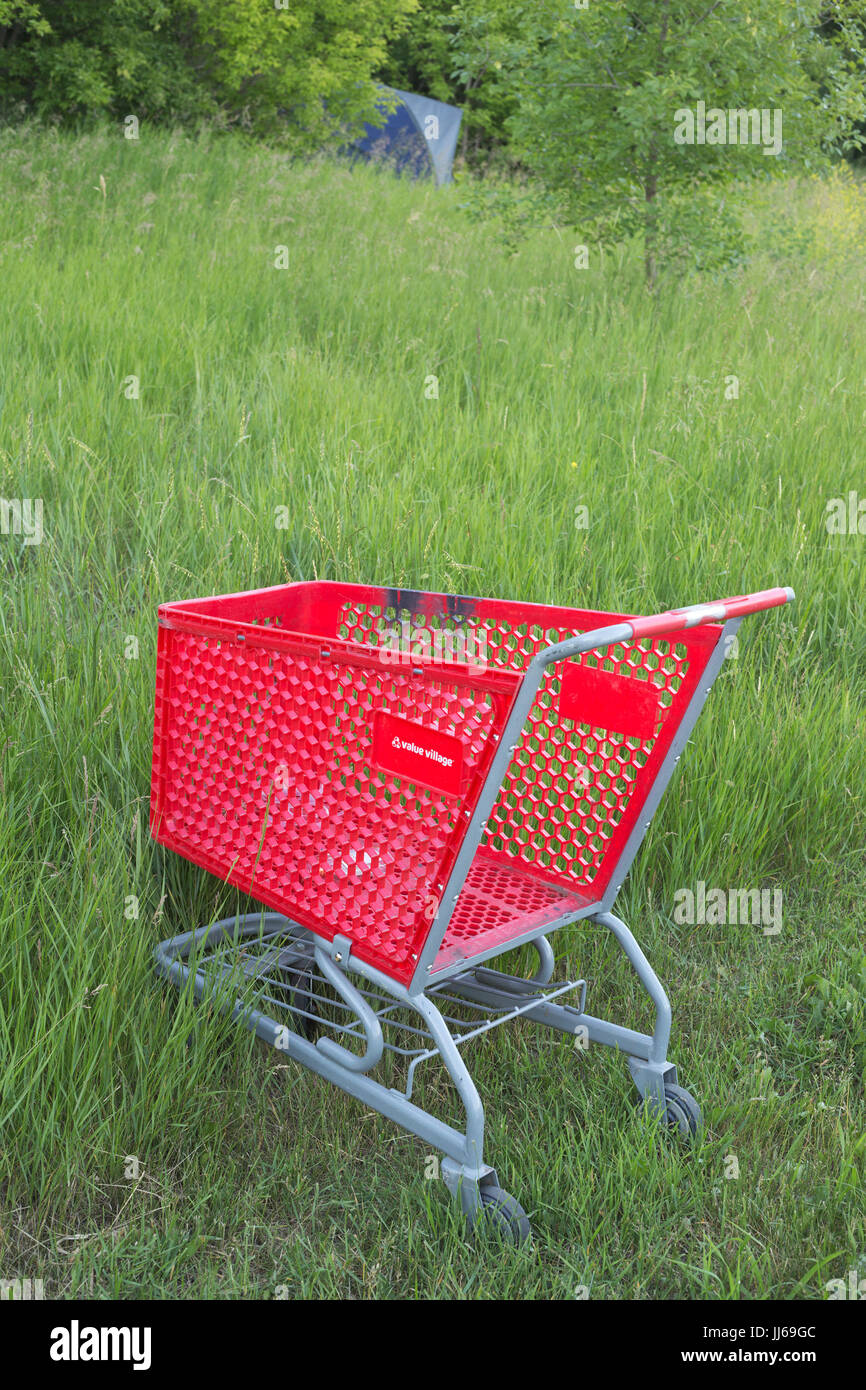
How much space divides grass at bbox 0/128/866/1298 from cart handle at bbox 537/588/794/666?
1.06 meters

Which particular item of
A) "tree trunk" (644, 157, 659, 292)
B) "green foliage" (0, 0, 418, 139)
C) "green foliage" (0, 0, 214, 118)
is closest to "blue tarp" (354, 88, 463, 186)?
"green foliage" (0, 0, 418, 139)

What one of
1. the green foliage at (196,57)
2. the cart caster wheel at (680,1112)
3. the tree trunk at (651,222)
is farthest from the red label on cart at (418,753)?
the green foliage at (196,57)

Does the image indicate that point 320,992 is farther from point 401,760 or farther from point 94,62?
point 94,62

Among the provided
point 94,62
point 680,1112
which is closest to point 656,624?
point 680,1112

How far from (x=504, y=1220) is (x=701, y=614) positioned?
1.17m

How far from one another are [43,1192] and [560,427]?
3.77m

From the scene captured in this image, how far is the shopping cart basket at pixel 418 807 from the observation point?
208 centimetres

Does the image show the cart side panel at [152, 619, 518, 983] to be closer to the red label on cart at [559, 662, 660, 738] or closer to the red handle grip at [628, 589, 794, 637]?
the red handle grip at [628, 589, 794, 637]

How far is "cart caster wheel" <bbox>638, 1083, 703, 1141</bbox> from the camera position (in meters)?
2.38

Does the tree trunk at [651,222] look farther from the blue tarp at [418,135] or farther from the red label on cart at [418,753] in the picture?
the blue tarp at [418,135]

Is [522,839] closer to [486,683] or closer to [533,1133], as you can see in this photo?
[533,1133]

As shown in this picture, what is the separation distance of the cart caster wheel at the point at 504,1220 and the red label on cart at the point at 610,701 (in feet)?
3.13

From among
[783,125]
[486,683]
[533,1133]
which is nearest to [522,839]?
[533,1133]

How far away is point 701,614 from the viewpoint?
80.3 inches
